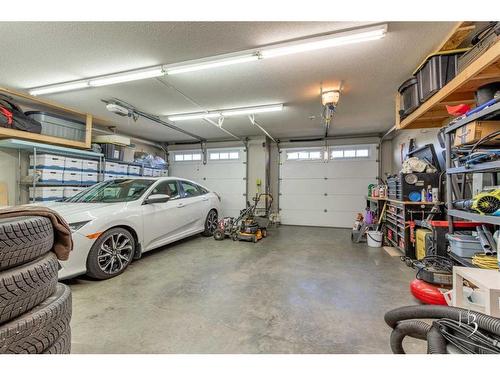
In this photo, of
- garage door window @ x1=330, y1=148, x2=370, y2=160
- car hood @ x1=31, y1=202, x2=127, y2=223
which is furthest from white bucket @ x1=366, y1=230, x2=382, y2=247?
car hood @ x1=31, y1=202, x2=127, y2=223

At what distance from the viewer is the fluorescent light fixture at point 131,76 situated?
2.70 m

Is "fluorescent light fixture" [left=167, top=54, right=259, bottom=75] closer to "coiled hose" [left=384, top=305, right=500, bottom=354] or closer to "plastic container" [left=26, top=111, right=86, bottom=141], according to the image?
"coiled hose" [left=384, top=305, right=500, bottom=354]

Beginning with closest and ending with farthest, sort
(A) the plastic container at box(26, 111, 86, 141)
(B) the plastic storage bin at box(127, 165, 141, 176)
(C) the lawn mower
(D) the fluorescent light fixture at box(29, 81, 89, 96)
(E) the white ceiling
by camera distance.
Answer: (E) the white ceiling
(D) the fluorescent light fixture at box(29, 81, 89, 96)
(A) the plastic container at box(26, 111, 86, 141)
(C) the lawn mower
(B) the plastic storage bin at box(127, 165, 141, 176)

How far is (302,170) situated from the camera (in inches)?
272

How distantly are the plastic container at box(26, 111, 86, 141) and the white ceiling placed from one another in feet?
1.27

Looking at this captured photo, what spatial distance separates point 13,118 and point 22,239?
157 inches

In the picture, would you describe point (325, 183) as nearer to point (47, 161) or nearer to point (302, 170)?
point (302, 170)

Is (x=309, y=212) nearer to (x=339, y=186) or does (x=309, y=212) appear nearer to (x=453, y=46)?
(x=339, y=186)

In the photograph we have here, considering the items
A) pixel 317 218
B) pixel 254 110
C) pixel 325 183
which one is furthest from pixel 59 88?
pixel 317 218

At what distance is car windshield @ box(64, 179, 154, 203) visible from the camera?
122 inches

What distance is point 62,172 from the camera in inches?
162
